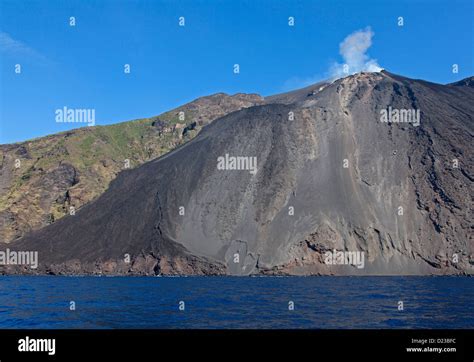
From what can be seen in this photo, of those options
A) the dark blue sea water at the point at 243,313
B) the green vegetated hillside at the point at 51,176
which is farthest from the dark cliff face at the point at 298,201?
the dark blue sea water at the point at 243,313

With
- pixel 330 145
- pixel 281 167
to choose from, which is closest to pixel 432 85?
pixel 330 145

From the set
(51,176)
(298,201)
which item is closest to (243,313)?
(298,201)

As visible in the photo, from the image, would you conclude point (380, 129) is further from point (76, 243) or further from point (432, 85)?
point (76, 243)

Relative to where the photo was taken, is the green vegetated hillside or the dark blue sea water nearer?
the dark blue sea water

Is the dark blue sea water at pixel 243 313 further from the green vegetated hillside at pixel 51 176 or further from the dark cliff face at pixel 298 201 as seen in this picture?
the green vegetated hillside at pixel 51 176

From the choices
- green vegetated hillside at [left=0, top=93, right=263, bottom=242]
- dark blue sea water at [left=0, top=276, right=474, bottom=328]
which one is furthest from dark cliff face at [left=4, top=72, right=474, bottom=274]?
dark blue sea water at [left=0, top=276, right=474, bottom=328]

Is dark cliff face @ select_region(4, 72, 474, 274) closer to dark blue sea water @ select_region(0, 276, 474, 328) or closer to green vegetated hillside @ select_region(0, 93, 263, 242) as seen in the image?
green vegetated hillside @ select_region(0, 93, 263, 242)

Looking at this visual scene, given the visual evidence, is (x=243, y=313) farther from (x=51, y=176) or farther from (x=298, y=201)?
(x=51, y=176)

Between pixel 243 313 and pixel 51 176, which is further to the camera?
pixel 51 176
